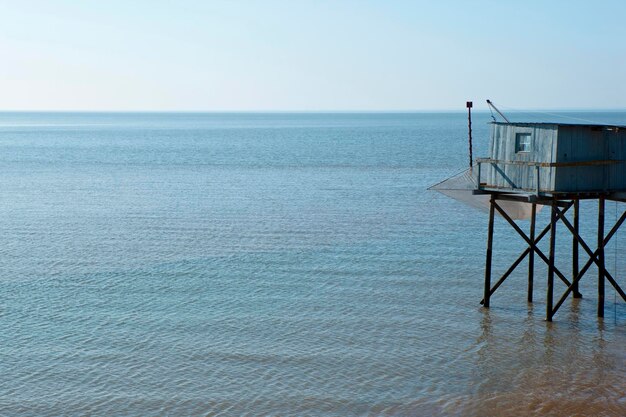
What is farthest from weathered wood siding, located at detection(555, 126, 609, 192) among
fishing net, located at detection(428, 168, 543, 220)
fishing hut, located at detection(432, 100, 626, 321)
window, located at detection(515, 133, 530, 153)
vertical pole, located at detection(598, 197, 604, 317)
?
fishing net, located at detection(428, 168, 543, 220)

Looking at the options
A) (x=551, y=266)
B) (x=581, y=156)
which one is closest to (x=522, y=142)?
(x=581, y=156)

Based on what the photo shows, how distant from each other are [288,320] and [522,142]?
8.56 meters

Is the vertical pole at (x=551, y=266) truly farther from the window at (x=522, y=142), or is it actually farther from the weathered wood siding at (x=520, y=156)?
the window at (x=522, y=142)

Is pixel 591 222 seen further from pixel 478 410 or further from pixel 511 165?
pixel 478 410

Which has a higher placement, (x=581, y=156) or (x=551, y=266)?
(x=581, y=156)

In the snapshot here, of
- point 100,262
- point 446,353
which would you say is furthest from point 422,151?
point 446,353

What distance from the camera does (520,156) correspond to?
82.9 ft

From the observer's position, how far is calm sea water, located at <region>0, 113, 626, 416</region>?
20.2 meters

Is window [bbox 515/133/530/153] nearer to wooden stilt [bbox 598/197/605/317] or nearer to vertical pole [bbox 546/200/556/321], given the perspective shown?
vertical pole [bbox 546/200/556/321]

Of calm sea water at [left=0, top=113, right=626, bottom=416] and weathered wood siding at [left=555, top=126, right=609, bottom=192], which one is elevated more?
weathered wood siding at [left=555, top=126, right=609, bottom=192]

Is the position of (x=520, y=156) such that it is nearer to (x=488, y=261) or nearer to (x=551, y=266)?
(x=551, y=266)

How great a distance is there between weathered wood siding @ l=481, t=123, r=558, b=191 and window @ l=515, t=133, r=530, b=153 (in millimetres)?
89

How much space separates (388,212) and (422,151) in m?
64.9

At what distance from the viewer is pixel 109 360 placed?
22531mm
